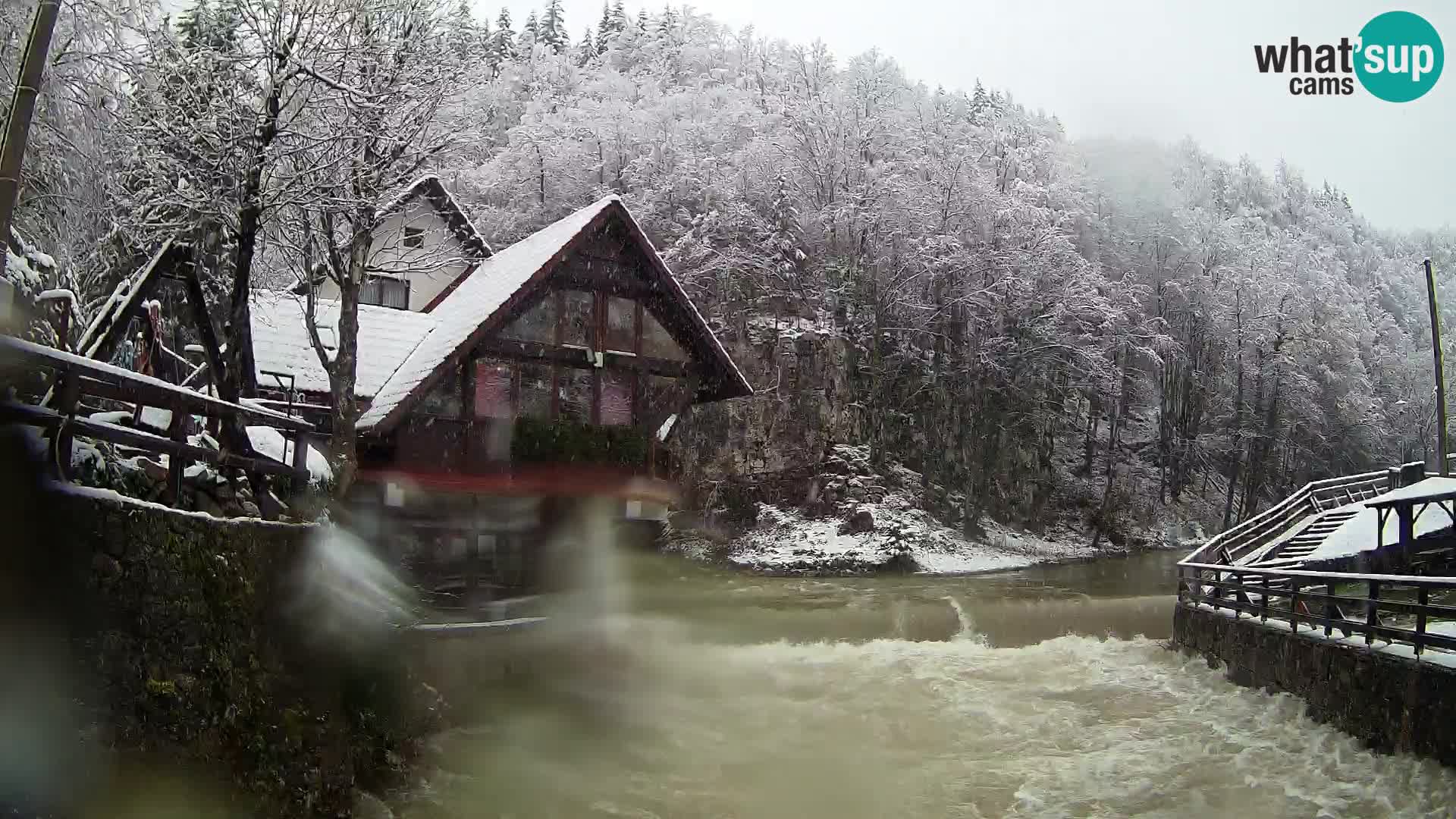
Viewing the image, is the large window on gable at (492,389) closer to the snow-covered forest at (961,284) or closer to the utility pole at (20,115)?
the utility pole at (20,115)

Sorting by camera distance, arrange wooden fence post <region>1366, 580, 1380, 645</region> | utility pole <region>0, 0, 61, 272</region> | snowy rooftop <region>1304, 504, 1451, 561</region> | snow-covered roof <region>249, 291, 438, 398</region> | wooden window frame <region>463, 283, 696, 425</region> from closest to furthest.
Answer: utility pole <region>0, 0, 61, 272</region>, wooden fence post <region>1366, 580, 1380, 645</region>, wooden window frame <region>463, 283, 696, 425</region>, snow-covered roof <region>249, 291, 438, 398</region>, snowy rooftop <region>1304, 504, 1451, 561</region>

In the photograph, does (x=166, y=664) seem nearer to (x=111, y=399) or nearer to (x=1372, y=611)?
(x=111, y=399)

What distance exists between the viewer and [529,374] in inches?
716

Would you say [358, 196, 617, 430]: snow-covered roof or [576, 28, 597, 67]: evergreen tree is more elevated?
[576, 28, 597, 67]: evergreen tree

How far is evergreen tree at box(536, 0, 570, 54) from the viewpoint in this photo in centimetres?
6469

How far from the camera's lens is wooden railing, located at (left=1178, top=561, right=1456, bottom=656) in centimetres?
1159

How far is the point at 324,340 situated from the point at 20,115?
13.4 m

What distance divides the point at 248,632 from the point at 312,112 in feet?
28.3

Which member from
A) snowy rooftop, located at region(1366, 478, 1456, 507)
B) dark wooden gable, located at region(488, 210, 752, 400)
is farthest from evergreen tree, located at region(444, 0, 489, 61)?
snowy rooftop, located at region(1366, 478, 1456, 507)

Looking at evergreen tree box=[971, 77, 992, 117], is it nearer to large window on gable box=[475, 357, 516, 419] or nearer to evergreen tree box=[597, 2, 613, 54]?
evergreen tree box=[597, 2, 613, 54]

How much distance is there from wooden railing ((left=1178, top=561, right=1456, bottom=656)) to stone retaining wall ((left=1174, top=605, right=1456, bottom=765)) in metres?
0.30

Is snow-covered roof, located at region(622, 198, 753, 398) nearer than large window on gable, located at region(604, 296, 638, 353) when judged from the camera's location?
Yes

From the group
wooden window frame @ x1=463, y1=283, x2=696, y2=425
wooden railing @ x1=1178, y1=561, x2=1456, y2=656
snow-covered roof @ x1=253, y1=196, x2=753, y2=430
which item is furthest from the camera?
wooden window frame @ x1=463, y1=283, x2=696, y2=425

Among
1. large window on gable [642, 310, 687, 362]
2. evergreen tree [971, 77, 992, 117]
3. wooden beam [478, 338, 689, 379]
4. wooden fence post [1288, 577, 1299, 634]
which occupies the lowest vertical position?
wooden fence post [1288, 577, 1299, 634]
